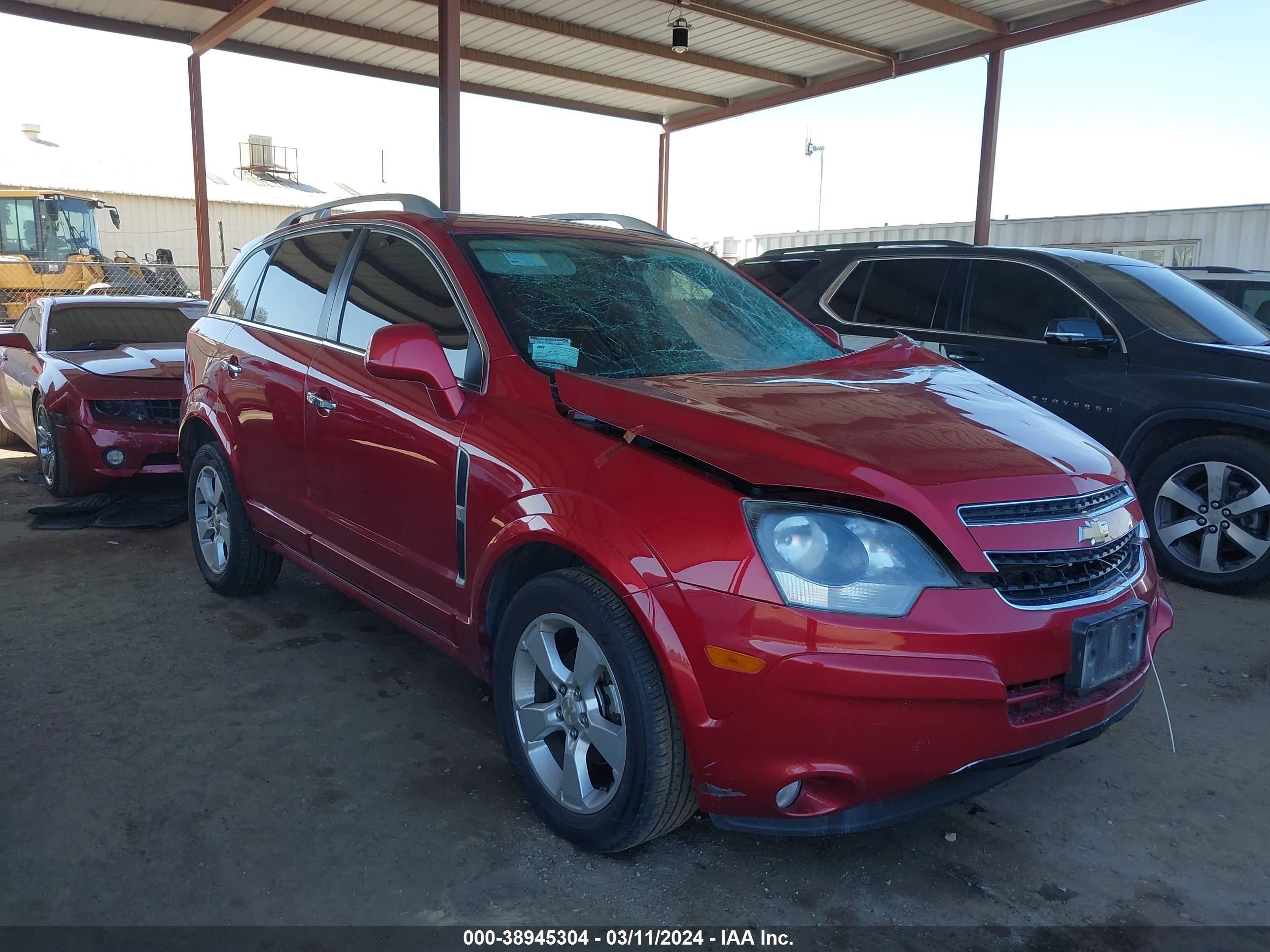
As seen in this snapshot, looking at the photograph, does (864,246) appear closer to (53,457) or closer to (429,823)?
(429,823)

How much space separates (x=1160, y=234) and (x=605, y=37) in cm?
1084

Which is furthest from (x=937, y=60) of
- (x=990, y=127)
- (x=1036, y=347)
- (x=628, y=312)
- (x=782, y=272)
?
(x=628, y=312)

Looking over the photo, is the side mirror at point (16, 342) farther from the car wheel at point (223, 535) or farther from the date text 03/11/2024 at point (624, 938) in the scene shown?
the date text 03/11/2024 at point (624, 938)

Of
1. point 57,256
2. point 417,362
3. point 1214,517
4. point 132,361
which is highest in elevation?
point 57,256

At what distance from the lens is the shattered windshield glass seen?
9.75ft

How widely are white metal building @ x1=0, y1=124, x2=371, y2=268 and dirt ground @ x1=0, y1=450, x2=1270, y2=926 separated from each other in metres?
30.6

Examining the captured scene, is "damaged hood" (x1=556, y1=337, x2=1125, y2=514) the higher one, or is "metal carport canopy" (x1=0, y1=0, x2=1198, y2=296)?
"metal carport canopy" (x1=0, y1=0, x2=1198, y2=296)

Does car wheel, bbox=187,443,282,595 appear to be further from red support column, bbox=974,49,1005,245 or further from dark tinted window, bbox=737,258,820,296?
red support column, bbox=974,49,1005,245

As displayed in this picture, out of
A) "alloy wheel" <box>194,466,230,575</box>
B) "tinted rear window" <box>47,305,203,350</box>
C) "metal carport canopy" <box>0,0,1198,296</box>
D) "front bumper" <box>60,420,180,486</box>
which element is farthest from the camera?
"metal carport canopy" <box>0,0,1198,296</box>

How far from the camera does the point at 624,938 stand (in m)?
2.24

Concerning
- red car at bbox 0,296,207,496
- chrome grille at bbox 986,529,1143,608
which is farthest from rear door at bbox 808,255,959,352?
red car at bbox 0,296,207,496

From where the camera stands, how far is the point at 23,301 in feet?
53.9

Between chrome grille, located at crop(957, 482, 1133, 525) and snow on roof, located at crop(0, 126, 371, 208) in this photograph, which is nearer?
chrome grille, located at crop(957, 482, 1133, 525)

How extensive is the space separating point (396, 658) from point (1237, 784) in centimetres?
302
